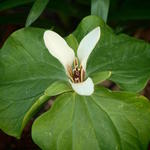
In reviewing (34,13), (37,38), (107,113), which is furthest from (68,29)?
(107,113)

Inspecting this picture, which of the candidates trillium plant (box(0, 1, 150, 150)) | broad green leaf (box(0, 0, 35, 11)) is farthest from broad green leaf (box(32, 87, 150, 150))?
broad green leaf (box(0, 0, 35, 11))

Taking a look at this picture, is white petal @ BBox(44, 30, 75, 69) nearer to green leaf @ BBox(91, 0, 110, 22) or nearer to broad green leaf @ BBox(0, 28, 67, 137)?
broad green leaf @ BBox(0, 28, 67, 137)

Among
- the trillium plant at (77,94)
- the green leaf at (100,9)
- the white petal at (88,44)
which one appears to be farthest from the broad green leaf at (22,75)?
the green leaf at (100,9)

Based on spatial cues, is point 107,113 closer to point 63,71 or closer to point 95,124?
point 95,124

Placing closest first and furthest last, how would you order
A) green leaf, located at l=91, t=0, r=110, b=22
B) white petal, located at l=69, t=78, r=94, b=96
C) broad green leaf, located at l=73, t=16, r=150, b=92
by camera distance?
white petal, located at l=69, t=78, r=94, b=96, broad green leaf, located at l=73, t=16, r=150, b=92, green leaf, located at l=91, t=0, r=110, b=22

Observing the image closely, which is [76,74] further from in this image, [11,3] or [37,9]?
[11,3]

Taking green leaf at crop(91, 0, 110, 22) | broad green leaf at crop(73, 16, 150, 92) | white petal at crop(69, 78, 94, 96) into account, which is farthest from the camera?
green leaf at crop(91, 0, 110, 22)
